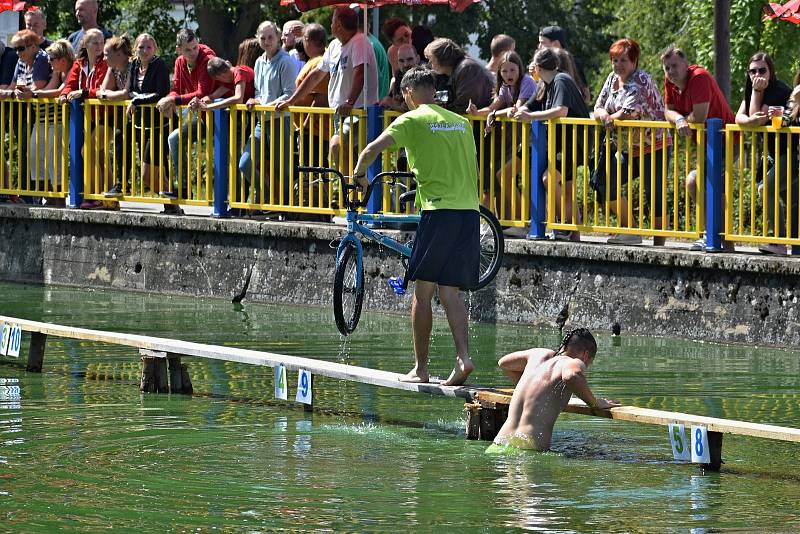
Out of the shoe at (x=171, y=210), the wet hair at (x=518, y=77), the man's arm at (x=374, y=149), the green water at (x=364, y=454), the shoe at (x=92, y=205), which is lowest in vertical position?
the green water at (x=364, y=454)

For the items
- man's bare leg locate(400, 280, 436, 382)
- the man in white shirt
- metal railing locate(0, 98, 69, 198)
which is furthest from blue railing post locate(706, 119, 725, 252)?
metal railing locate(0, 98, 69, 198)

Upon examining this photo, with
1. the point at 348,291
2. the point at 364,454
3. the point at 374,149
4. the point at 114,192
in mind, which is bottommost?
the point at 364,454

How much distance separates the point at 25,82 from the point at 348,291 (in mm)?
6966

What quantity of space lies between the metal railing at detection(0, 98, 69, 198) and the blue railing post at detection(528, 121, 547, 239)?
520 centimetres

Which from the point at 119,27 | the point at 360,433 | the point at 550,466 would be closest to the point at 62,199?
the point at 360,433

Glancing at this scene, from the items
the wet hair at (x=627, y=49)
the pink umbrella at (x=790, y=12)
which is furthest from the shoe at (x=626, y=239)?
the pink umbrella at (x=790, y=12)

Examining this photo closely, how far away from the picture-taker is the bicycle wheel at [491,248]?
589 inches

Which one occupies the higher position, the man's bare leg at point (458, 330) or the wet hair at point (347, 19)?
the wet hair at point (347, 19)

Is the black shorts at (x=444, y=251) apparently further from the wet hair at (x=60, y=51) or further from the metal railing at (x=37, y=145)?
the wet hair at (x=60, y=51)

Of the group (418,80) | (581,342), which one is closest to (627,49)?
(418,80)

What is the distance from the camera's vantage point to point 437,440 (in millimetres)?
10758

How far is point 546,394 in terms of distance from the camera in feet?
33.5

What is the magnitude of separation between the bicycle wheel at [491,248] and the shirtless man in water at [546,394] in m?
4.56

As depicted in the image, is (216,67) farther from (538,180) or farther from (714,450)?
(714,450)
